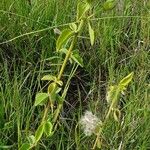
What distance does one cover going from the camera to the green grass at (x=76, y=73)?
146 cm

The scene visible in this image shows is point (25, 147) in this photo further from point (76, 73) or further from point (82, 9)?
point (76, 73)

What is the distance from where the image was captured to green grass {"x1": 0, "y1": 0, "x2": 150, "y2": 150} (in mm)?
1459

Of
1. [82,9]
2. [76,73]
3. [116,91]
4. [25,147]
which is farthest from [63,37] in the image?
[76,73]

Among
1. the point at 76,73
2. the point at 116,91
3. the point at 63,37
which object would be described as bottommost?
the point at 76,73

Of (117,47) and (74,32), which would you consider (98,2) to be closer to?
(117,47)

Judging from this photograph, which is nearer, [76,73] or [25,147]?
[25,147]

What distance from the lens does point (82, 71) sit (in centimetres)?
181

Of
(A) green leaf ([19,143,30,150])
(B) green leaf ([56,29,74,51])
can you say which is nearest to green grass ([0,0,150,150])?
(A) green leaf ([19,143,30,150])

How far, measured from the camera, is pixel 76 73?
5.81 ft

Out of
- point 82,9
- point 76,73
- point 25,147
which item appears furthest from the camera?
point 76,73

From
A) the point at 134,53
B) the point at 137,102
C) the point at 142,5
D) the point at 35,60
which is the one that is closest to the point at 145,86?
the point at 137,102

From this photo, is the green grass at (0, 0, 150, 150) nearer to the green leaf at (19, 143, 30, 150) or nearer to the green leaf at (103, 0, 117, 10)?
the green leaf at (19, 143, 30, 150)

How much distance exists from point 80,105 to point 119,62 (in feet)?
1.20

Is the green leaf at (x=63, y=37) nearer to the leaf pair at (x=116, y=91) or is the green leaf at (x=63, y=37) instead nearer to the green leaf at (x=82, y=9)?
the green leaf at (x=82, y=9)
